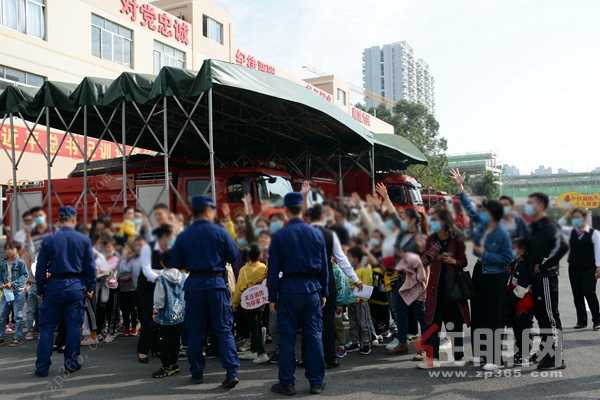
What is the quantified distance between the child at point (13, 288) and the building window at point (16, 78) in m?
11.7

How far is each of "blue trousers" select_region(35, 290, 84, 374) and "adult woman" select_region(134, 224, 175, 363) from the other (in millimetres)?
687

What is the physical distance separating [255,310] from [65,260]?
219 centimetres

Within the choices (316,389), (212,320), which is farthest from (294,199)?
(316,389)

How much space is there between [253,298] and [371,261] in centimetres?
248

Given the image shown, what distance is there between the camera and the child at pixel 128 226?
3836 mm

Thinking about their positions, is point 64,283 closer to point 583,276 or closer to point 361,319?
point 361,319

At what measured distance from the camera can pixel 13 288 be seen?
6.90 meters

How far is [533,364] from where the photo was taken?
541cm

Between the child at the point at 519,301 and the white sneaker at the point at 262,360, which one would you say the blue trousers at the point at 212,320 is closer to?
the white sneaker at the point at 262,360

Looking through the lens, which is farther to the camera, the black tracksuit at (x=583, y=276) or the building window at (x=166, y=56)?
the building window at (x=166, y=56)

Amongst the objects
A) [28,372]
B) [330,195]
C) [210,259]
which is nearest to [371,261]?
[330,195]

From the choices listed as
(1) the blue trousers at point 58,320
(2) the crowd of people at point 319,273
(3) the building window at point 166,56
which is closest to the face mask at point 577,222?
(2) the crowd of people at point 319,273

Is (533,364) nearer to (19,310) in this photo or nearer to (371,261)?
(371,261)

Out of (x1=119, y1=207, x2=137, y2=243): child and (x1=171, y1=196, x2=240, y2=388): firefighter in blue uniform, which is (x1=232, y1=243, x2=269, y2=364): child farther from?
(x1=119, y1=207, x2=137, y2=243): child
